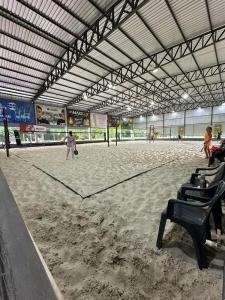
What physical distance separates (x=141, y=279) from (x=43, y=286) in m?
0.88

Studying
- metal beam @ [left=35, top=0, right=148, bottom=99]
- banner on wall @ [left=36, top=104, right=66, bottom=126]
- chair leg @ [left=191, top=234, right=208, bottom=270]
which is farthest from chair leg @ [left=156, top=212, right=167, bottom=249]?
banner on wall @ [left=36, top=104, right=66, bottom=126]

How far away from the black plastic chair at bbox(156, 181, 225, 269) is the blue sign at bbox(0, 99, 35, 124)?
2294cm

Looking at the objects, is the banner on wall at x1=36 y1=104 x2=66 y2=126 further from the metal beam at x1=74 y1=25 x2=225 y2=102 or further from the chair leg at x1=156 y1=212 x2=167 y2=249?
the chair leg at x1=156 y1=212 x2=167 y2=249

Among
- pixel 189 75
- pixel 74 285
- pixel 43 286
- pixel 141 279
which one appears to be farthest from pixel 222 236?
pixel 189 75

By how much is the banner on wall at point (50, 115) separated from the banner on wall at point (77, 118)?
1.17 metres

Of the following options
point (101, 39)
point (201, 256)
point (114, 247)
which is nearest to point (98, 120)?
point (101, 39)

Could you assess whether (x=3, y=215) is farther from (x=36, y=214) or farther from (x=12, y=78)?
(x=12, y=78)

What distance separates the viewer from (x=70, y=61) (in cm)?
1176

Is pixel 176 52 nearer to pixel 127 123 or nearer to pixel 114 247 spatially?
pixel 114 247

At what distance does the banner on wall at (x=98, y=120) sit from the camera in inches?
1197

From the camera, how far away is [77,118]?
27.3 metres

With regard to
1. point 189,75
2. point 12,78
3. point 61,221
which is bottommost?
point 61,221

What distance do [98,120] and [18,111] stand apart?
48.9ft

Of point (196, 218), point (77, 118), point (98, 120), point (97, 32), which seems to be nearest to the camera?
point (196, 218)
